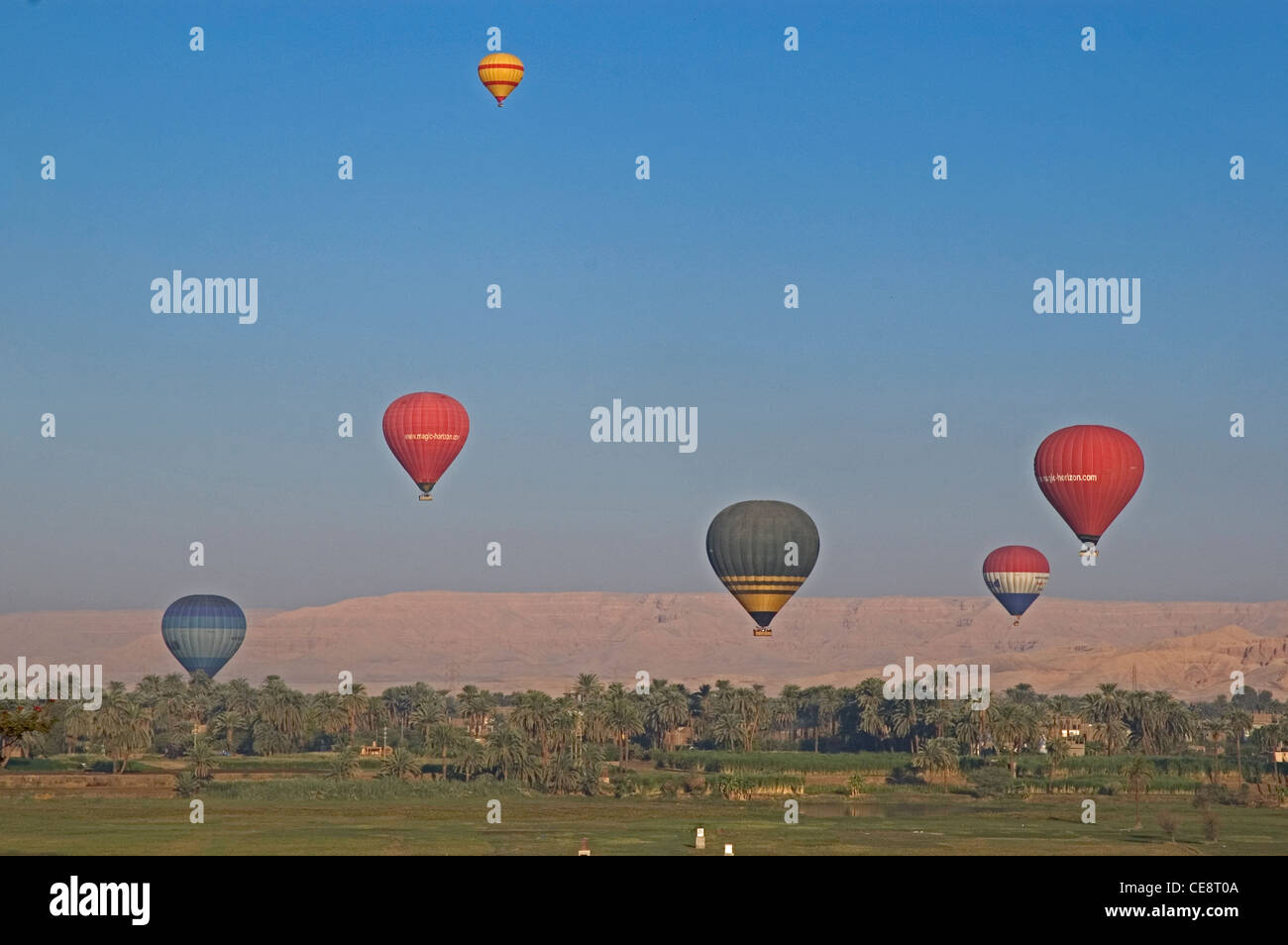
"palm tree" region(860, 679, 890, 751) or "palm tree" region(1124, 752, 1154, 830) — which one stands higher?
"palm tree" region(860, 679, 890, 751)

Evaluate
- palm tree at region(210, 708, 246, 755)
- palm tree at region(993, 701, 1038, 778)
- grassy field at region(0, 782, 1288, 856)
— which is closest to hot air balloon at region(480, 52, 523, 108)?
grassy field at region(0, 782, 1288, 856)

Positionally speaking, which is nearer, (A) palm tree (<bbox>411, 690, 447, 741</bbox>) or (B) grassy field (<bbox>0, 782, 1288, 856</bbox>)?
(B) grassy field (<bbox>0, 782, 1288, 856</bbox>)

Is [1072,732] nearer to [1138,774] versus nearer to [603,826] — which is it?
[1138,774]

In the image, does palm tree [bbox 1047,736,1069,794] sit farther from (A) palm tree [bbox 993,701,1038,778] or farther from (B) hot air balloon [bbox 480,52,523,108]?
(B) hot air balloon [bbox 480,52,523,108]

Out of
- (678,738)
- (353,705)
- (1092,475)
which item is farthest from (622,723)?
(1092,475)
